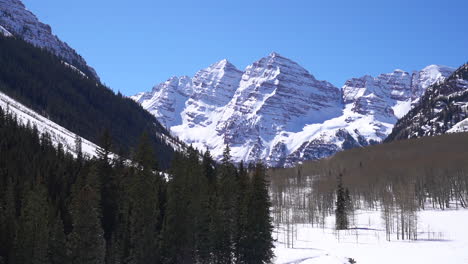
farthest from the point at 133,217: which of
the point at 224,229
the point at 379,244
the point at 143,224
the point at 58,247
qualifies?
the point at 379,244

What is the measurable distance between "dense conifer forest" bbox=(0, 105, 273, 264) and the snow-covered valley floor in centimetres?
1903

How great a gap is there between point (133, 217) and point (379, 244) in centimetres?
6951

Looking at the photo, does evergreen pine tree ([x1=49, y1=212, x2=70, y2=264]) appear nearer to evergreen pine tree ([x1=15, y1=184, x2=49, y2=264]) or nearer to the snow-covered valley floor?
evergreen pine tree ([x1=15, y1=184, x2=49, y2=264])

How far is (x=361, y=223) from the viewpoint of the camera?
6417 inches

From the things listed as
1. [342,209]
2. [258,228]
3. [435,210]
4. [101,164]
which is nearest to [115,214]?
[101,164]

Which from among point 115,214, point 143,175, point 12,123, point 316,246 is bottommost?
point 316,246

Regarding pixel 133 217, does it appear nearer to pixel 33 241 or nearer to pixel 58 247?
pixel 58 247

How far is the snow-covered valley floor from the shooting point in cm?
8988

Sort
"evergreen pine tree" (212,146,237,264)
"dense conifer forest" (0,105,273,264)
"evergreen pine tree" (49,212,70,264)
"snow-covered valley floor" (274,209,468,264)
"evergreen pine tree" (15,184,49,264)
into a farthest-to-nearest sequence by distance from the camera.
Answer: "snow-covered valley floor" (274,209,468,264) < "evergreen pine tree" (212,146,237,264) < "evergreen pine tree" (49,212,70,264) < "dense conifer forest" (0,105,273,264) < "evergreen pine tree" (15,184,49,264)

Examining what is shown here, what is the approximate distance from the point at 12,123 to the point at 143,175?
6704 cm

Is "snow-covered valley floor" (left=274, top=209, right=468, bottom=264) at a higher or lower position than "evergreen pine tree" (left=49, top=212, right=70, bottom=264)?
lower

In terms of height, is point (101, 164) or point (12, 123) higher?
point (12, 123)

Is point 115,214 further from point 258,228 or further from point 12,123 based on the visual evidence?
point 12,123

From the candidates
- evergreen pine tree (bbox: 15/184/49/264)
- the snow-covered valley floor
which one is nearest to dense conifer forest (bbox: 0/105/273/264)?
evergreen pine tree (bbox: 15/184/49/264)
